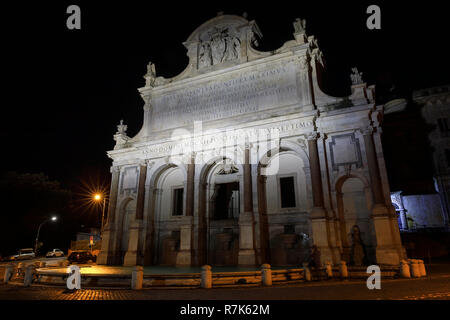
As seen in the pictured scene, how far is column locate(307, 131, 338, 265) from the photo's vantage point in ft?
56.9

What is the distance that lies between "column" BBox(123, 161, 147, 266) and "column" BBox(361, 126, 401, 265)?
54.5 feet

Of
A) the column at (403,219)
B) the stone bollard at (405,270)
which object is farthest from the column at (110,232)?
the column at (403,219)

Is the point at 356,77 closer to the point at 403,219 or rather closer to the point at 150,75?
the point at 403,219

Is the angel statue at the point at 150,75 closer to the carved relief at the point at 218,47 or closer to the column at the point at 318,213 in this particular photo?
the carved relief at the point at 218,47

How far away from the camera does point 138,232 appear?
2323cm

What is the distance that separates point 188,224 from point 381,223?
12.6 metres

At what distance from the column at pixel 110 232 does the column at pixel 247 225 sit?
11682mm

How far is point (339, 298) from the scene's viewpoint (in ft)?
29.7

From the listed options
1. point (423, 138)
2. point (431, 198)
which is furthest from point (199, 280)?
point (423, 138)

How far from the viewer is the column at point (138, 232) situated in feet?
73.9

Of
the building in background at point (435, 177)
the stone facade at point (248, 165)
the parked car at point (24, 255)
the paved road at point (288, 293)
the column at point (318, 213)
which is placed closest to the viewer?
the paved road at point (288, 293)

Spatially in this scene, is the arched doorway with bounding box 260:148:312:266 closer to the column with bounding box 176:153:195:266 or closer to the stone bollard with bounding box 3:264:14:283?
the column with bounding box 176:153:195:266

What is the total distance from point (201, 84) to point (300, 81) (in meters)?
8.49

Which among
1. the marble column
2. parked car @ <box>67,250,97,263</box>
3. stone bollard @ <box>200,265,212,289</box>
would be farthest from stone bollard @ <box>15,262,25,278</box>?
the marble column
